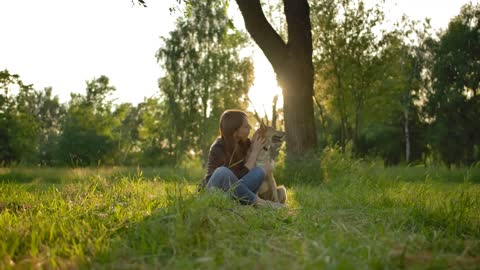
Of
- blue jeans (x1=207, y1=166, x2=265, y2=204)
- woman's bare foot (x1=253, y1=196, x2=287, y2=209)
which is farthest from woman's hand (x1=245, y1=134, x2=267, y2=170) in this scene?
woman's bare foot (x1=253, y1=196, x2=287, y2=209)

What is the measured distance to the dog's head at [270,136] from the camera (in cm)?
648

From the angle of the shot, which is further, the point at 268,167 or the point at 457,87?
the point at 457,87

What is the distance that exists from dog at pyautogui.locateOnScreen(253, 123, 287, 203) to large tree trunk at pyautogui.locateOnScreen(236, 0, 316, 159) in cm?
572

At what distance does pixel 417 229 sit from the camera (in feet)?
13.7

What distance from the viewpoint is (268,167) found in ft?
20.9

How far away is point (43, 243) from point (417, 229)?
128 inches

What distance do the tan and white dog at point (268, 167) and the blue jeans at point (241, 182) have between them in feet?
0.47

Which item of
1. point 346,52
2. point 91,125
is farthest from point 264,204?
point 91,125

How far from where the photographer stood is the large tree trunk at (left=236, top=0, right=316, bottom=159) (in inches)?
481

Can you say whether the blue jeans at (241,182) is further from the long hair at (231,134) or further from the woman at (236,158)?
the long hair at (231,134)

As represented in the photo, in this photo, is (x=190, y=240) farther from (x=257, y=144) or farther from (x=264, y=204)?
(x=257, y=144)

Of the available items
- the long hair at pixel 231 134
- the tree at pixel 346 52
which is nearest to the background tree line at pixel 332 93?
the tree at pixel 346 52

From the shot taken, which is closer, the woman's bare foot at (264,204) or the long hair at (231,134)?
the woman's bare foot at (264,204)

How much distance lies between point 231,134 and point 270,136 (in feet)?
1.89
